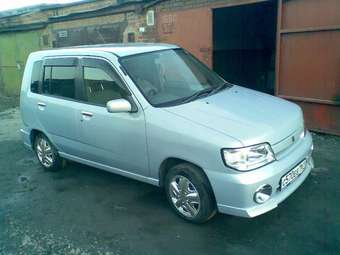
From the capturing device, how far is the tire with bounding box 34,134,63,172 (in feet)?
18.1

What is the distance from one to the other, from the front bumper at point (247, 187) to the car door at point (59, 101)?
2.31 meters

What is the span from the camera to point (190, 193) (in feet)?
12.0

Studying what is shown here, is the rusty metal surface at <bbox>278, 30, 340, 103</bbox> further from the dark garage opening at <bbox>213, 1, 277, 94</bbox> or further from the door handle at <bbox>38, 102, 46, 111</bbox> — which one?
the dark garage opening at <bbox>213, 1, 277, 94</bbox>

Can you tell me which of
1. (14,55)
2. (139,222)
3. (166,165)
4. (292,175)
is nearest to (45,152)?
(139,222)

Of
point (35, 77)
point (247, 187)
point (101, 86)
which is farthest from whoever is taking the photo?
point (35, 77)

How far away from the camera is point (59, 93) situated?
5121 millimetres

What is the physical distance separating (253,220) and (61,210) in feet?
7.45

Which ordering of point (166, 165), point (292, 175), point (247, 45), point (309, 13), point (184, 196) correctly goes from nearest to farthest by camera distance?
point (292, 175), point (184, 196), point (166, 165), point (309, 13), point (247, 45)

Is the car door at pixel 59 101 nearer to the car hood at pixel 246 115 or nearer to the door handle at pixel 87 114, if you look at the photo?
the door handle at pixel 87 114

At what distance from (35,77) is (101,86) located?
1737 millimetres

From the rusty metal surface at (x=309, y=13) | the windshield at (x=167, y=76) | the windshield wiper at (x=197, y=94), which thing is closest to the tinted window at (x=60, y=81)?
the windshield at (x=167, y=76)

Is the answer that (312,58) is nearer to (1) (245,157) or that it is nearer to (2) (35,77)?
(1) (245,157)

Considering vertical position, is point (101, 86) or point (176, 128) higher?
point (101, 86)

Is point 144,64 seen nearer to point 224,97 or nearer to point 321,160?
point 224,97
